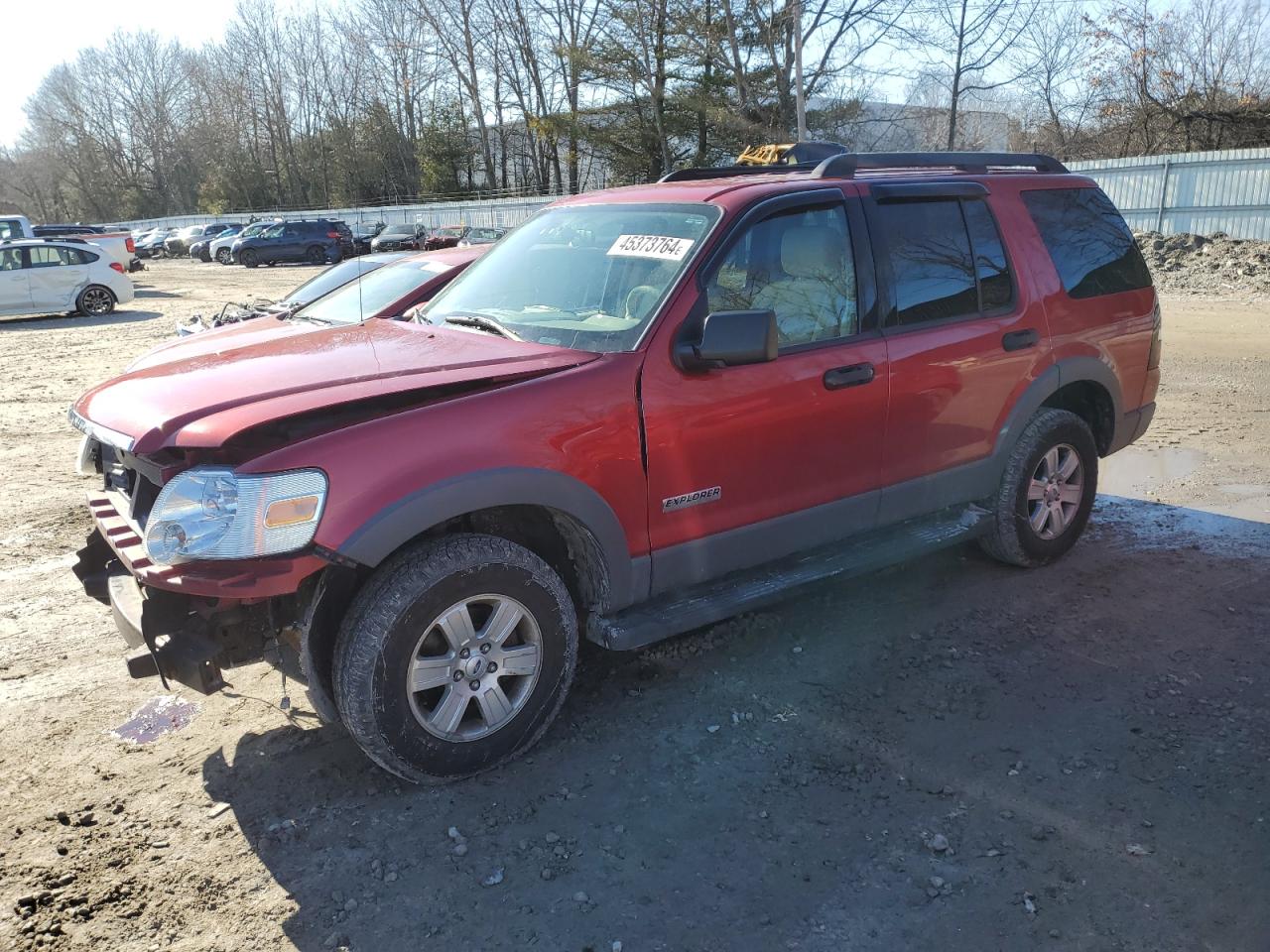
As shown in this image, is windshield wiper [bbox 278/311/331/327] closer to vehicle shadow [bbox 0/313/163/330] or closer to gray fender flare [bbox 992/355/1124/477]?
gray fender flare [bbox 992/355/1124/477]

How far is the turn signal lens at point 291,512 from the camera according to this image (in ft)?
9.40

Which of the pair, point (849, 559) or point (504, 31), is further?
point (504, 31)

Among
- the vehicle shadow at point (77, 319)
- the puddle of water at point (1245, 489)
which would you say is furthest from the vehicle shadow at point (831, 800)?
the vehicle shadow at point (77, 319)

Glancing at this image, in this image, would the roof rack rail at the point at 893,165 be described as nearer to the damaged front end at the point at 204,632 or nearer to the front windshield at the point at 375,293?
the damaged front end at the point at 204,632

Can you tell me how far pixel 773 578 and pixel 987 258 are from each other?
79.4 inches

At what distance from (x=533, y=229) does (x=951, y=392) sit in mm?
2149

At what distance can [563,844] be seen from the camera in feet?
9.91

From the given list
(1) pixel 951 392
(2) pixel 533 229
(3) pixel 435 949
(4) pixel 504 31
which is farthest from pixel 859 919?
(4) pixel 504 31

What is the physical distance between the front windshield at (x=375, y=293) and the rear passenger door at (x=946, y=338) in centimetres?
439

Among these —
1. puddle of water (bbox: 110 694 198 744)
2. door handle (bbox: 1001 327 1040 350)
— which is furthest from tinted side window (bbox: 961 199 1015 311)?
puddle of water (bbox: 110 694 198 744)

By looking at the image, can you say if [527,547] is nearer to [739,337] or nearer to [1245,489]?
[739,337]

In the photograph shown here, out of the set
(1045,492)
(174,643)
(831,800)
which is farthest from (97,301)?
(831,800)

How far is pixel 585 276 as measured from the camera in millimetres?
4027

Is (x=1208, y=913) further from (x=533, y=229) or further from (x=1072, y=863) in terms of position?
(x=533, y=229)
